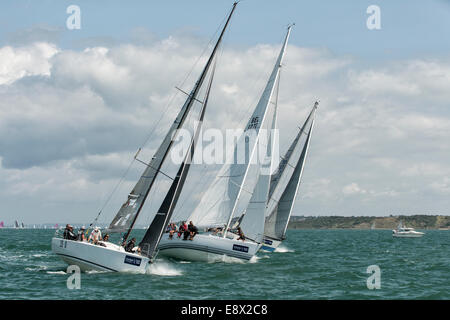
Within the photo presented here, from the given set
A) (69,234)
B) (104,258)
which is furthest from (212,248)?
(69,234)

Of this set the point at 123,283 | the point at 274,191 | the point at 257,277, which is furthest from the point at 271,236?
the point at 123,283

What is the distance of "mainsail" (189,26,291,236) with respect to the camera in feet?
116

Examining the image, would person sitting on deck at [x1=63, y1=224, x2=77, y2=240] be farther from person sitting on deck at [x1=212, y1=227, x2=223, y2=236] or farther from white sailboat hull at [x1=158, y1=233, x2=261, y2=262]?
person sitting on deck at [x1=212, y1=227, x2=223, y2=236]

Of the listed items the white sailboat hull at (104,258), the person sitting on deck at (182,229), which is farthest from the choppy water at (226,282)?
the person sitting on deck at (182,229)

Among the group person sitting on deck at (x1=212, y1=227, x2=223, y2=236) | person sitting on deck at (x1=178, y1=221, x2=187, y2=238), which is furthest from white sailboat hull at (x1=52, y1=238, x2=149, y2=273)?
person sitting on deck at (x1=212, y1=227, x2=223, y2=236)

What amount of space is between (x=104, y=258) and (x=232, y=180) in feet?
42.7

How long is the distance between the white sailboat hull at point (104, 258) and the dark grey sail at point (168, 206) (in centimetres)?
102

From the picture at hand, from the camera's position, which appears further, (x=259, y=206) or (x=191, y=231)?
(x=259, y=206)

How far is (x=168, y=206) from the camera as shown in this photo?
2686 cm

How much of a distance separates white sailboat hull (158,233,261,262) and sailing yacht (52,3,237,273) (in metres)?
6.83

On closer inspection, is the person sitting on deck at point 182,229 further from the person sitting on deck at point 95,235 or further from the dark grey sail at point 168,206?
the person sitting on deck at point 95,235

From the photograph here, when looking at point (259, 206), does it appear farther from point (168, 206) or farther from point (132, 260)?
point (132, 260)
